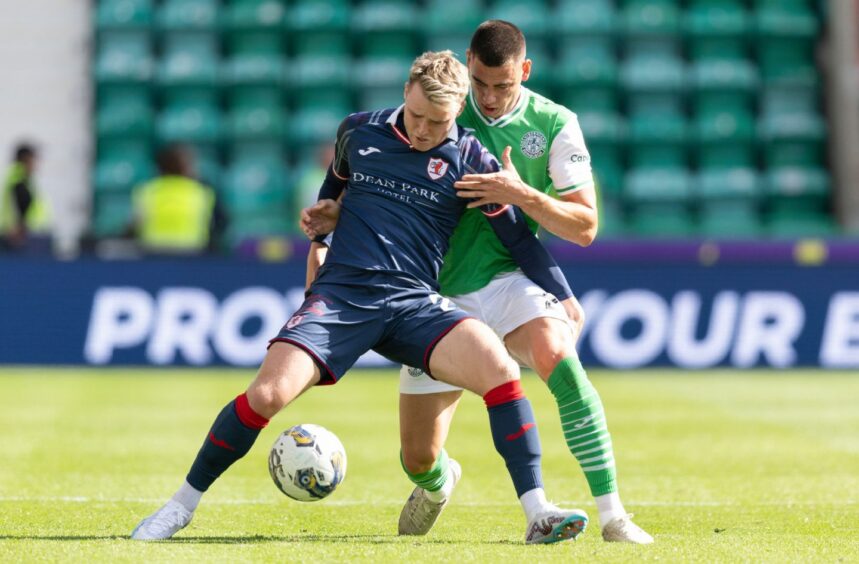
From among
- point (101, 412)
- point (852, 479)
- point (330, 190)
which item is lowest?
point (101, 412)

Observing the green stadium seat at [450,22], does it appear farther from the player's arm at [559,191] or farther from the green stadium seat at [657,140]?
the player's arm at [559,191]

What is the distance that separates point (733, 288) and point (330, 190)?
352 inches

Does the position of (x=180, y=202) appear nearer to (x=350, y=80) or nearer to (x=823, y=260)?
(x=350, y=80)

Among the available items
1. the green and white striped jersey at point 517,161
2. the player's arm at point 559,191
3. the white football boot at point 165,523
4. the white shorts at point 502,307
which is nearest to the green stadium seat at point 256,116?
the green and white striped jersey at point 517,161

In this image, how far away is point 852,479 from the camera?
295 inches

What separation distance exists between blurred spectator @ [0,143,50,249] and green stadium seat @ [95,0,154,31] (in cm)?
373

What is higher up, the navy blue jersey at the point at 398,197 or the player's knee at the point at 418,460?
the navy blue jersey at the point at 398,197

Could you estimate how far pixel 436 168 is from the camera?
5.54 m

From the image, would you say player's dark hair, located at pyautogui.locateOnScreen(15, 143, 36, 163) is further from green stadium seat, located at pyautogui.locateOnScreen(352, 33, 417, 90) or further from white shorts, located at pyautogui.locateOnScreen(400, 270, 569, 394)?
white shorts, located at pyautogui.locateOnScreen(400, 270, 569, 394)

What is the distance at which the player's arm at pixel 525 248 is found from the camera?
557cm


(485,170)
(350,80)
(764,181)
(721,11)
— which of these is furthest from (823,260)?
(485,170)

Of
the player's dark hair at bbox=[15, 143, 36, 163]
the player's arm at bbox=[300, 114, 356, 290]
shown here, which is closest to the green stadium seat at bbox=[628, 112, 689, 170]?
the player's dark hair at bbox=[15, 143, 36, 163]

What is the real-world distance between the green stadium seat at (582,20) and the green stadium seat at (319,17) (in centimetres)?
271

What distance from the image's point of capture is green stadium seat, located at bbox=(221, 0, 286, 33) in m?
19.0
